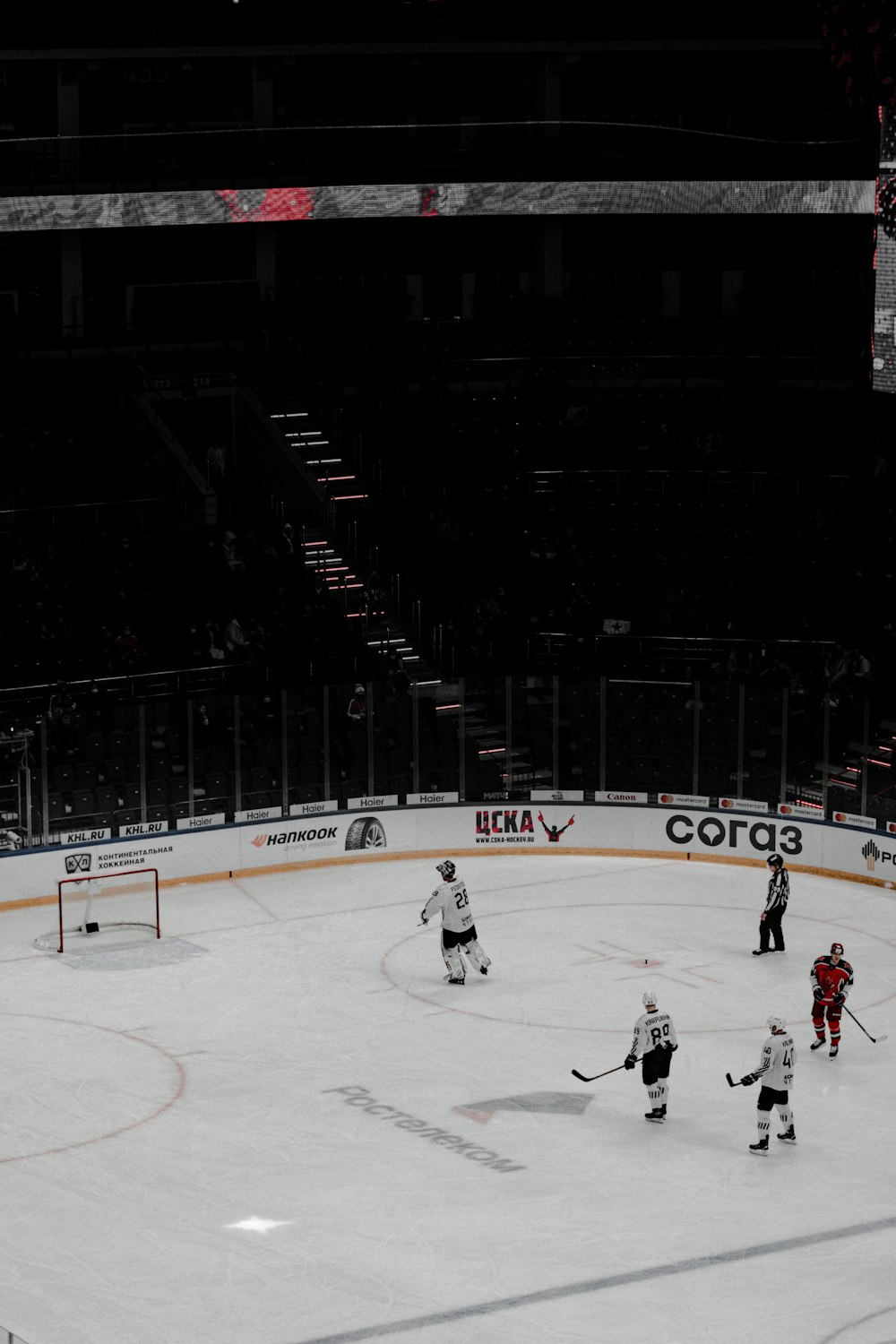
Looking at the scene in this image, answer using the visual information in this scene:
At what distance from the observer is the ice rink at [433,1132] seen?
13984 millimetres

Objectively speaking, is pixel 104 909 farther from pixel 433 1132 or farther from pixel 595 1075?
pixel 433 1132

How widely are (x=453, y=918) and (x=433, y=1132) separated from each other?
14.2 feet

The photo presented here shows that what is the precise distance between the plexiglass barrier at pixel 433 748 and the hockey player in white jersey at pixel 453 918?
5.49 metres

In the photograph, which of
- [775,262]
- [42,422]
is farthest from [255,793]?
[775,262]

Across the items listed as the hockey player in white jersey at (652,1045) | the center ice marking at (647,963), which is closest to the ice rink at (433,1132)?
the center ice marking at (647,963)

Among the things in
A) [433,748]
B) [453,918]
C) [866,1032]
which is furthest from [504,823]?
[866,1032]

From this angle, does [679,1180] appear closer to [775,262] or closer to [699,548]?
[699,548]

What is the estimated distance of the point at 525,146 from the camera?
35.8 meters

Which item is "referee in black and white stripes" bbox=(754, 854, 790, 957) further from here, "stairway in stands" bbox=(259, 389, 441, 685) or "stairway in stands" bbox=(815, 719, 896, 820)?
"stairway in stands" bbox=(259, 389, 441, 685)

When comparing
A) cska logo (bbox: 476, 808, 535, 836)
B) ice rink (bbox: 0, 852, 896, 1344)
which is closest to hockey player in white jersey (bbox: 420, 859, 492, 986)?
ice rink (bbox: 0, 852, 896, 1344)

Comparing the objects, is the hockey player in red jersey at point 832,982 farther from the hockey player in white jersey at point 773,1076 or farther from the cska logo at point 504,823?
the cska logo at point 504,823

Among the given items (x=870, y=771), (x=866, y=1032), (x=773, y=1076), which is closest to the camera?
(x=773, y=1076)

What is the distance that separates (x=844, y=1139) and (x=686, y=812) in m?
10.6

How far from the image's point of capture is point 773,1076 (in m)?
16.8
